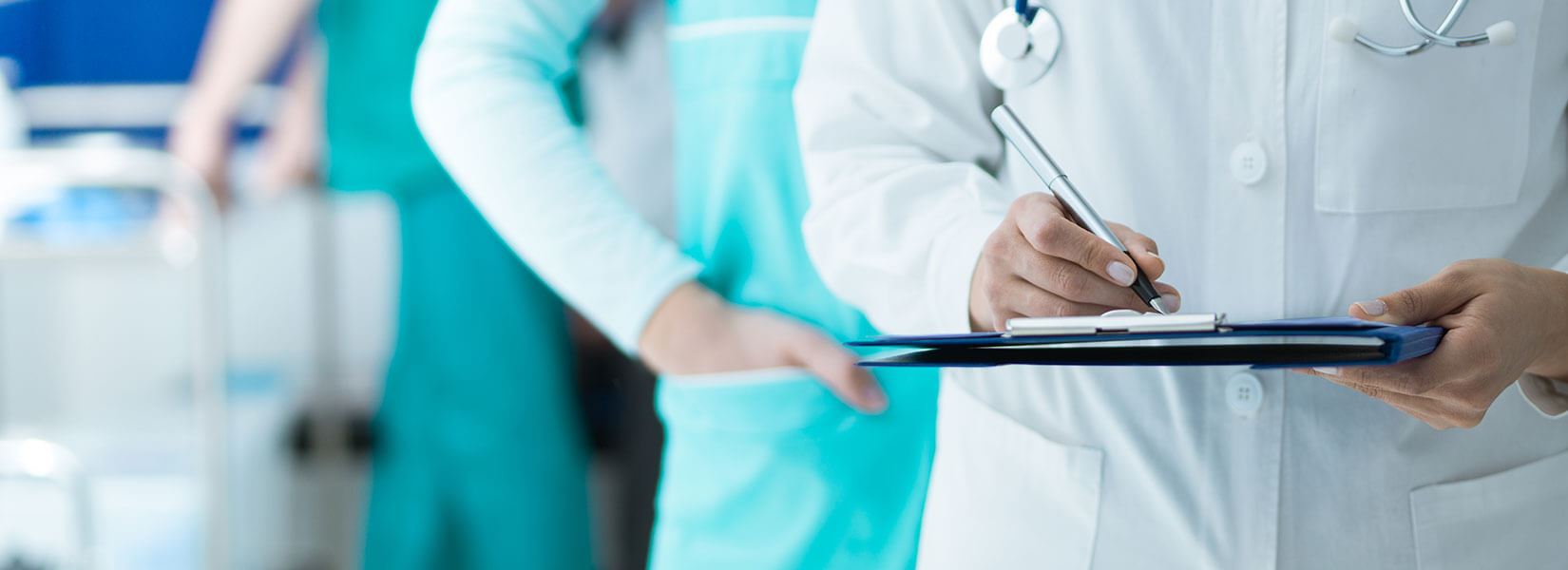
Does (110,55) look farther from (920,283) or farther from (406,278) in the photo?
(920,283)

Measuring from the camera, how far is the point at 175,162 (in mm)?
1723

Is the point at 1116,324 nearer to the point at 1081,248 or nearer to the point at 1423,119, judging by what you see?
A: the point at 1081,248

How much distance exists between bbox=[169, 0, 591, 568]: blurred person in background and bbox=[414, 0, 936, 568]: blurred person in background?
65 centimetres

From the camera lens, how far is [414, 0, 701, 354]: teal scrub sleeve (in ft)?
3.28

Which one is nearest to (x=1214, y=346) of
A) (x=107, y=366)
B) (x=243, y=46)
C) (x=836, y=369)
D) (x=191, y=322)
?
(x=836, y=369)

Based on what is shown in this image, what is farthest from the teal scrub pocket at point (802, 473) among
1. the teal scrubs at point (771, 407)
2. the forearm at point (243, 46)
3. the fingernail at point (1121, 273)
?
the forearm at point (243, 46)

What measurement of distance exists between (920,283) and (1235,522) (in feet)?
0.68

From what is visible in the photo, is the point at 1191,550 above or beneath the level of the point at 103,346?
above

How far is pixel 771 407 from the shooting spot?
→ 0.97 metres

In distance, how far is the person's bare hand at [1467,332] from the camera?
0.56 m

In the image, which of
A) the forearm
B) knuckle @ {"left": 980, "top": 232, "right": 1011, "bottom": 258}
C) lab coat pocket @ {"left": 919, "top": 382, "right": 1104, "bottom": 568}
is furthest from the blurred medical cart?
knuckle @ {"left": 980, "top": 232, "right": 1011, "bottom": 258}

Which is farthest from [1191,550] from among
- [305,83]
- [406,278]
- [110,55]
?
[110,55]

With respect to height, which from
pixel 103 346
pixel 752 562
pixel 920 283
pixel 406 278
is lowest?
pixel 103 346

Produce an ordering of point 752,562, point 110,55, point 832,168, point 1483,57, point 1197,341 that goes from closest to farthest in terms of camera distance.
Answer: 1. point 1197,341
2. point 1483,57
3. point 832,168
4. point 752,562
5. point 110,55
